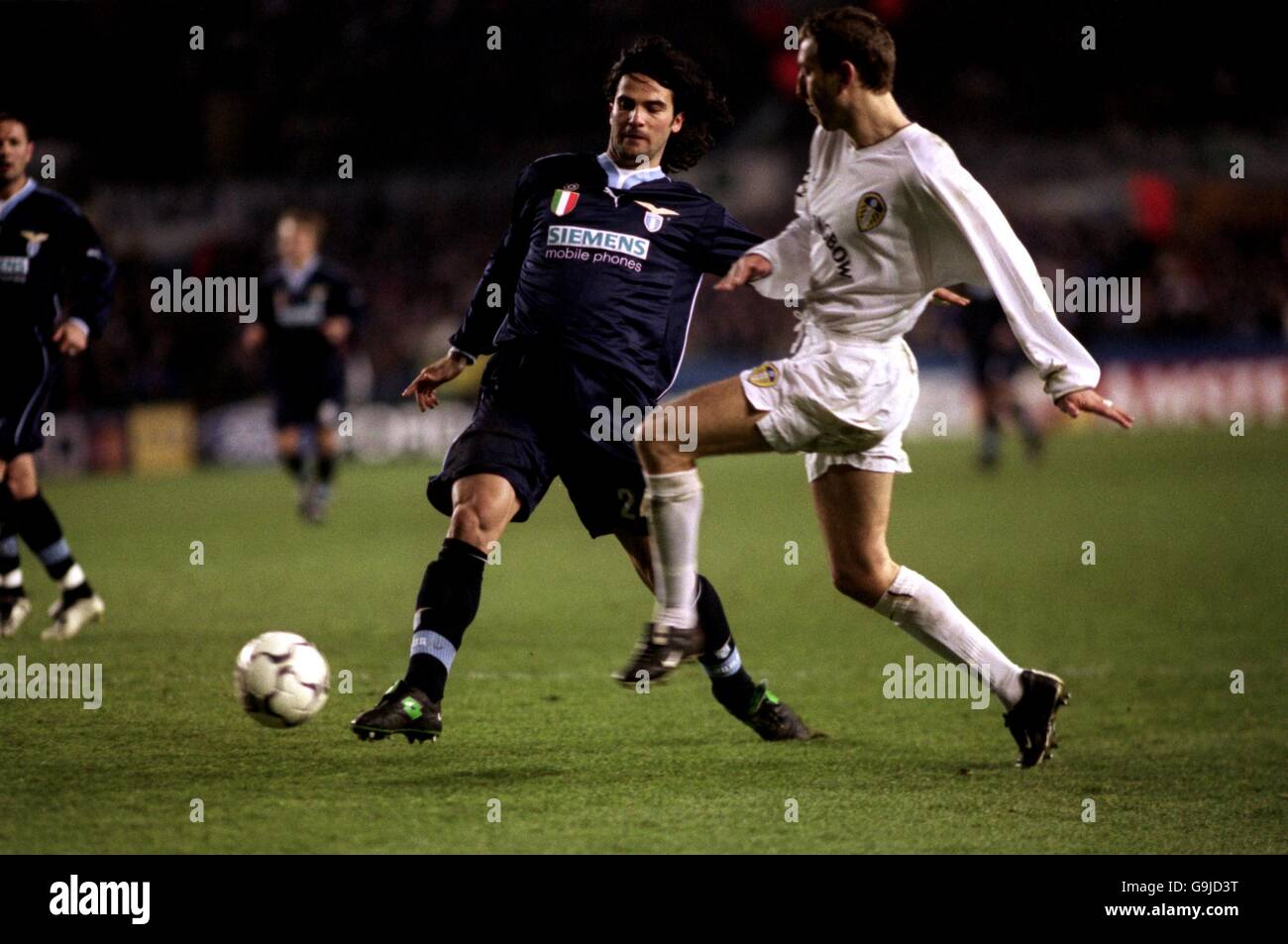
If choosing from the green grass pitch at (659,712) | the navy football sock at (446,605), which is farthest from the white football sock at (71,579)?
the navy football sock at (446,605)

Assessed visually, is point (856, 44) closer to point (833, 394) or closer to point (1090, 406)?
point (833, 394)

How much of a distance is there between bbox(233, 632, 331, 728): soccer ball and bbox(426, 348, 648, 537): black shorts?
0.72 meters

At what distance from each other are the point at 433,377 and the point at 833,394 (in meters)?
1.58

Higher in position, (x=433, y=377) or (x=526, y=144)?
(x=526, y=144)

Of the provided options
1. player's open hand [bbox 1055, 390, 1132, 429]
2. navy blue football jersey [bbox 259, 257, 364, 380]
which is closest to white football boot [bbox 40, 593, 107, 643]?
player's open hand [bbox 1055, 390, 1132, 429]

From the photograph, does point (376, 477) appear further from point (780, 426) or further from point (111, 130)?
A: point (780, 426)

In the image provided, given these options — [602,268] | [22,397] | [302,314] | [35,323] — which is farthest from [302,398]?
[602,268]

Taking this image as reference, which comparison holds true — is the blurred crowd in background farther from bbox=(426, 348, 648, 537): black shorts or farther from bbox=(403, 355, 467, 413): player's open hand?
bbox=(426, 348, 648, 537): black shorts

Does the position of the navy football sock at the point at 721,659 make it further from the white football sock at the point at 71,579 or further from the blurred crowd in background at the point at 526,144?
the blurred crowd in background at the point at 526,144

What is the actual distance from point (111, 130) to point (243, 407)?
4437 millimetres

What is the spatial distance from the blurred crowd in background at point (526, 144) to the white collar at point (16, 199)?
36.5ft

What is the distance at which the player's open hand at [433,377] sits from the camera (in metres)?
5.58

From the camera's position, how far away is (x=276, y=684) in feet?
16.6
